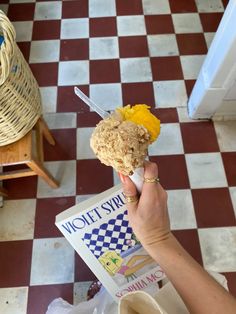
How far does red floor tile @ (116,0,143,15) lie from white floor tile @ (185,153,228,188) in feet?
3.19

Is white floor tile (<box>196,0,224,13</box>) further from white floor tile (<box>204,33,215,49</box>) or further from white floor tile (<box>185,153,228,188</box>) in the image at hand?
white floor tile (<box>185,153,228,188</box>)

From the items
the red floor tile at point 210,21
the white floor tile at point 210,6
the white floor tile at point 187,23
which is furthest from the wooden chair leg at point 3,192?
the white floor tile at point 210,6

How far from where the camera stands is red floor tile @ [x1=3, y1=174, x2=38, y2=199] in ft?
4.36

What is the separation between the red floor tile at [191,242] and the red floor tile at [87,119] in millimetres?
619

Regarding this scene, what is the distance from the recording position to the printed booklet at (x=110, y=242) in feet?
2.52

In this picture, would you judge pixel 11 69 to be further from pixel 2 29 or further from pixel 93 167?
pixel 93 167

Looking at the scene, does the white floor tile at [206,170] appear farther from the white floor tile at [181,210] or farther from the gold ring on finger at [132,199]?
Answer: the gold ring on finger at [132,199]

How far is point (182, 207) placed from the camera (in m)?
1.30

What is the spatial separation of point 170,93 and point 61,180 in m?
0.69

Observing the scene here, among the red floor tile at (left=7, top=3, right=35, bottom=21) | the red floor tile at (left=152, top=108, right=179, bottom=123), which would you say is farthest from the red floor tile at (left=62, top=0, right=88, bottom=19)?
the red floor tile at (left=152, top=108, right=179, bottom=123)

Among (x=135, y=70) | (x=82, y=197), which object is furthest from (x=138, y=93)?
(x=82, y=197)

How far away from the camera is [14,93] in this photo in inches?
35.0

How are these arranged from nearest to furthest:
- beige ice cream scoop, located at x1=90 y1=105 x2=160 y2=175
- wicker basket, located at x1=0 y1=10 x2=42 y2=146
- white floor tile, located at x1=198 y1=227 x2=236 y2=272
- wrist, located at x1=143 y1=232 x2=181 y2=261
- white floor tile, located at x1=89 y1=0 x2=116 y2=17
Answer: beige ice cream scoop, located at x1=90 y1=105 x2=160 y2=175, wrist, located at x1=143 y1=232 x2=181 y2=261, wicker basket, located at x1=0 y1=10 x2=42 y2=146, white floor tile, located at x1=198 y1=227 x2=236 y2=272, white floor tile, located at x1=89 y1=0 x2=116 y2=17

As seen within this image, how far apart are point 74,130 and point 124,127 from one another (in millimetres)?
926
